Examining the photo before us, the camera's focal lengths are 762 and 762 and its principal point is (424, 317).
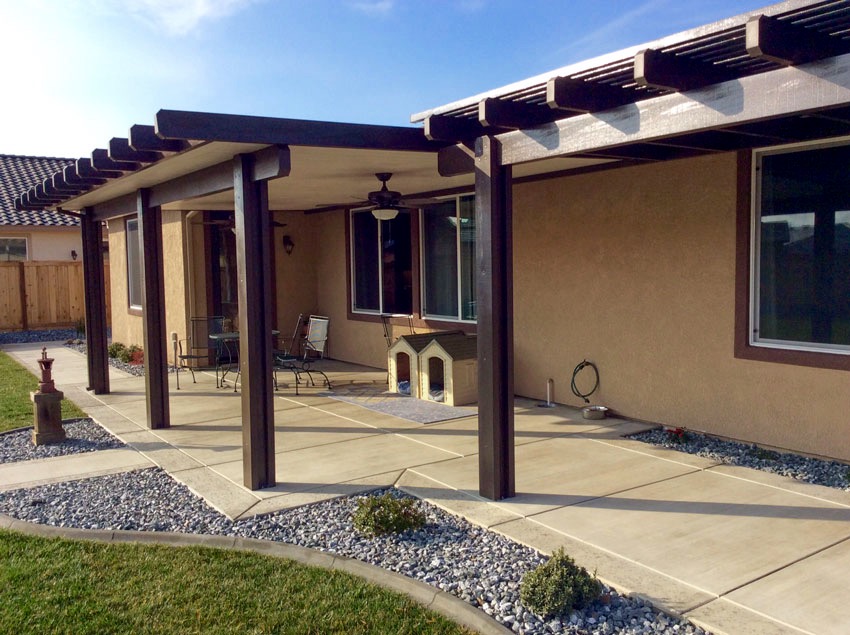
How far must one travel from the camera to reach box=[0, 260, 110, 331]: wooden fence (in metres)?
19.3

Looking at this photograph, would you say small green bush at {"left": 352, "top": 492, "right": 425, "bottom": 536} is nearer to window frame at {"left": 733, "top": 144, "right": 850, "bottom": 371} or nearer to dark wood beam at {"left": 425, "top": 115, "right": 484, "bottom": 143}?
dark wood beam at {"left": 425, "top": 115, "right": 484, "bottom": 143}

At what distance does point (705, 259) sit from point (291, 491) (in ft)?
12.7

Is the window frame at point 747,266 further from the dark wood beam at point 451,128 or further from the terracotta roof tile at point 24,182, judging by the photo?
the terracotta roof tile at point 24,182

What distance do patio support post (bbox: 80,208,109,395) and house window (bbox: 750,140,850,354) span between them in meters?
7.50

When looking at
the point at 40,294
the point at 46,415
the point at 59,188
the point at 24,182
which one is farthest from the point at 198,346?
the point at 24,182

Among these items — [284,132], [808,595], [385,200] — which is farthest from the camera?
[385,200]

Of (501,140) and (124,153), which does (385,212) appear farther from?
(501,140)

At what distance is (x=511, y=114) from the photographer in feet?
15.4

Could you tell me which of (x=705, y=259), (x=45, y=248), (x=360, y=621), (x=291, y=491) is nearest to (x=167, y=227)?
(x=291, y=491)

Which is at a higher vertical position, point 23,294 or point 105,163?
point 105,163

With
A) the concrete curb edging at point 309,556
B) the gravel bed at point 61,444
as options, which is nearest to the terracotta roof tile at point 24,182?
the gravel bed at point 61,444

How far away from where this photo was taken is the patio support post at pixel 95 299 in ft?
31.2

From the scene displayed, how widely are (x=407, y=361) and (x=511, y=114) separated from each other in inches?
212

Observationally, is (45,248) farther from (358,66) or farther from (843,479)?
(843,479)
